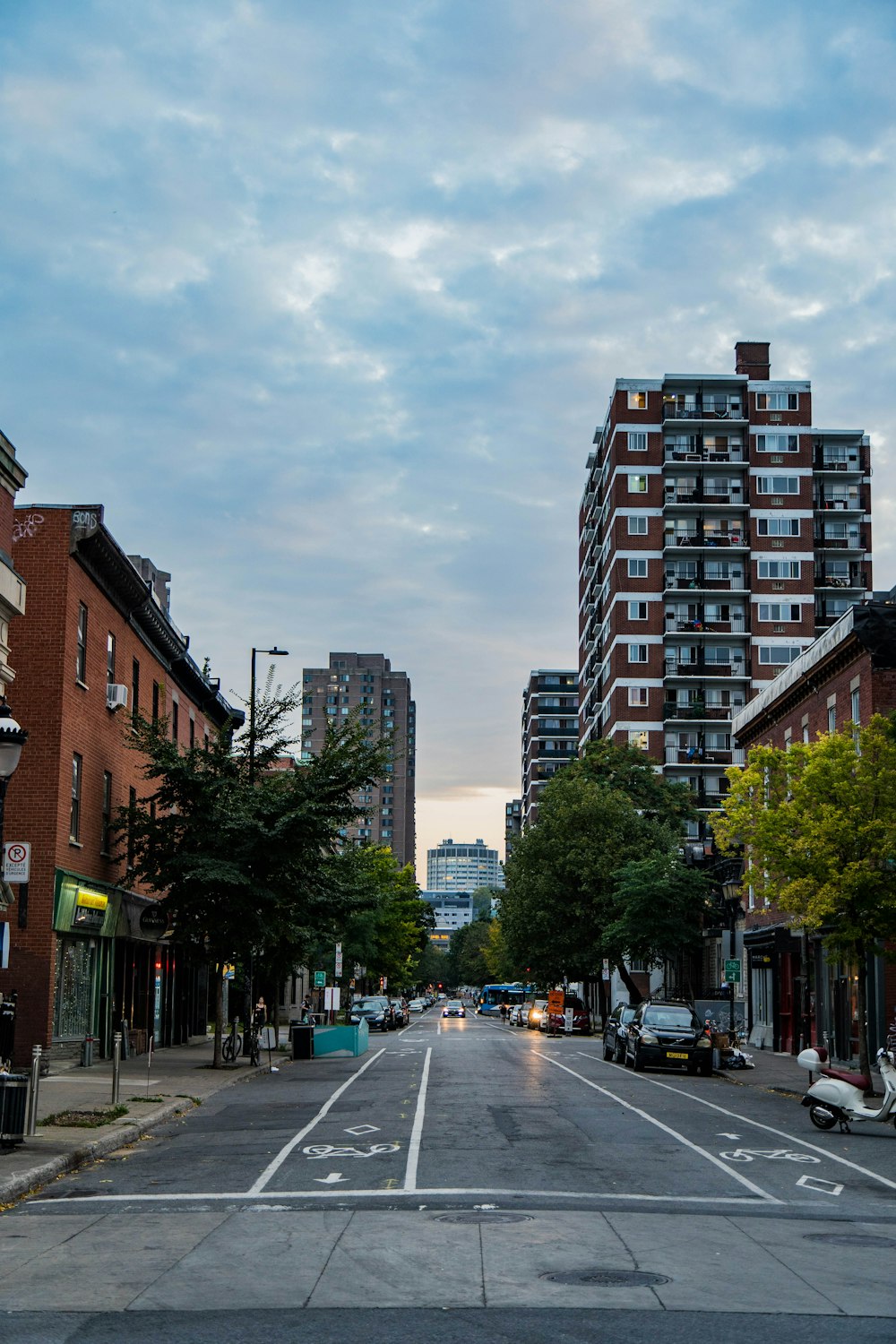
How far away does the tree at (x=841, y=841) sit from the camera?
1125 inches

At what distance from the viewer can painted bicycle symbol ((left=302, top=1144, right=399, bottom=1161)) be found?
58.9ft

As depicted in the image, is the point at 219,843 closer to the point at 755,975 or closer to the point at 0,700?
the point at 0,700

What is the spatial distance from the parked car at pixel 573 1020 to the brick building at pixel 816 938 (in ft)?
48.2

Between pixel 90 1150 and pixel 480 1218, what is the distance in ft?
22.5

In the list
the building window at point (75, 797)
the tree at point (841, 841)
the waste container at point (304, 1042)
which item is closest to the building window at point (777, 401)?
the waste container at point (304, 1042)

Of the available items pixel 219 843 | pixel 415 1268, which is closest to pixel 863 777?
pixel 219 843

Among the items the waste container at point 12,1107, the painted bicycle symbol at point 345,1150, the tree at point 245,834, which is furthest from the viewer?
the tree at point 245,834

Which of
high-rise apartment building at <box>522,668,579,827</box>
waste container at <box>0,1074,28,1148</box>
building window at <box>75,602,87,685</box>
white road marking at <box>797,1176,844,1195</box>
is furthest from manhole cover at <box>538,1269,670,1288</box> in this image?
high-rise apartment building at <box>522,668,579,827</box>

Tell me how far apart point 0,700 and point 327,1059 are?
82.4 ft

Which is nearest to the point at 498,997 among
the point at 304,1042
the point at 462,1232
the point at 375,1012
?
the point at 375,1012

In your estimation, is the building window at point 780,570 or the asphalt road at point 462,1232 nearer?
the asphalt road at point 462,1232

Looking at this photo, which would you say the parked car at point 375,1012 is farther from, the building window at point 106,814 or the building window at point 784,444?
the building window at point 784,444

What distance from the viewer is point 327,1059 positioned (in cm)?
4066

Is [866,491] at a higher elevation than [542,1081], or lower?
higher
